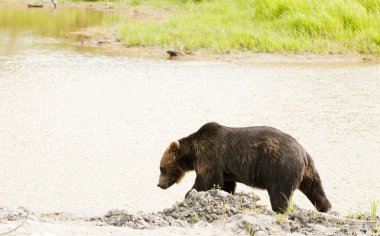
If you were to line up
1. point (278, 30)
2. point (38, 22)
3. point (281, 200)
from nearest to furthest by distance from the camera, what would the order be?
point (281, 200) < point (278, 30) < point (38, 22)

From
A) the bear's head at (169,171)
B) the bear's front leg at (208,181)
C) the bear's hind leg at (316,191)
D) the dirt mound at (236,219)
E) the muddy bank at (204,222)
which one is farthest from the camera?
the bear's head at (169,171)

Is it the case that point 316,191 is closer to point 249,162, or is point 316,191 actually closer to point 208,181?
point 249,162

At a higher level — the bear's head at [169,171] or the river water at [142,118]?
the bear's head at [169,171]

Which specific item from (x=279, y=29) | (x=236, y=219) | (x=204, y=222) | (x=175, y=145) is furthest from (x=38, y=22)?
(x=236, y=219)

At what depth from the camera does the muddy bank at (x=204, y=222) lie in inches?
165

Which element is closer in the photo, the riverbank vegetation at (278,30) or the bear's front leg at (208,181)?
the bear's front leg at (208,181)

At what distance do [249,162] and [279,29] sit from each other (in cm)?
946

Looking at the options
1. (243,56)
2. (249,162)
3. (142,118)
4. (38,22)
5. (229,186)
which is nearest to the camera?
(249,162)

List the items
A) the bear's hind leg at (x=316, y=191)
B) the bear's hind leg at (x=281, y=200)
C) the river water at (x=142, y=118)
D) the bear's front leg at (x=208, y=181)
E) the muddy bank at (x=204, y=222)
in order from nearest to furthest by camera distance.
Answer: the muddy bank at (x=204, y=222) → the bear's hind leg at (x=281, y=200) → the bear's hind leg at (x=316, y=191) → the bear's front leg at (x=208, y=181) → the river water at (x=142, y=118)

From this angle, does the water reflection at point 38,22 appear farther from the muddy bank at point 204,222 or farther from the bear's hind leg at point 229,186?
the muddy bank at point 204,222

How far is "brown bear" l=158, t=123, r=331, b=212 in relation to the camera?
16.3ft

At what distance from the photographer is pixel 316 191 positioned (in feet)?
17.1

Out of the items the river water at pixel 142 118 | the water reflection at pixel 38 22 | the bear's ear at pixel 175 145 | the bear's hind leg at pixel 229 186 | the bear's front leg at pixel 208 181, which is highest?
the bear's ear at pixel 175 145

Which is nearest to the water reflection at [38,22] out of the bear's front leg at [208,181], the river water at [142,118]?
the river water at [142,118]
